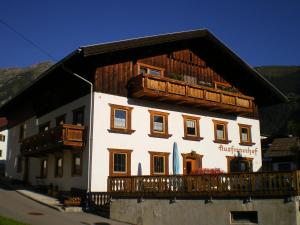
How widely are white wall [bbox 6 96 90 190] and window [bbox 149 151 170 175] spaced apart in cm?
438

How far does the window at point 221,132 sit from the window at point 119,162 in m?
7.80

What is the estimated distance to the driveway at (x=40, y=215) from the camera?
1802cm

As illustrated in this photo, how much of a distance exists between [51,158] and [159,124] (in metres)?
8.46

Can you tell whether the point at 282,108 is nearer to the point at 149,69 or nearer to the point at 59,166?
the point at 149,69

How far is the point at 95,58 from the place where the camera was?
24.9 metres

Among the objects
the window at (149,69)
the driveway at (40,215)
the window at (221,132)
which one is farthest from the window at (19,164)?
the window at (221,132)

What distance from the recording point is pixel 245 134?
31.9 metres

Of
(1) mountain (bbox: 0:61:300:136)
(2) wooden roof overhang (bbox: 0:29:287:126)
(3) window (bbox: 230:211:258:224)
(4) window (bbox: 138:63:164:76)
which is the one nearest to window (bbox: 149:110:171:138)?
(4) window (bbox: 138:63:164:76)

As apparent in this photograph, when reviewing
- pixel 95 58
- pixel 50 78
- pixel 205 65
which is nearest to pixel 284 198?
pixel 95 58

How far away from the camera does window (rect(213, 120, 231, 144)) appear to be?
97.3ft

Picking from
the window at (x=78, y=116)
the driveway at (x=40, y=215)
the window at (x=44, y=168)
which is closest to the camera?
the driveway at (x=40, y=215)

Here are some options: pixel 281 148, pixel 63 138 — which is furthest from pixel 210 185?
pixel 281 148

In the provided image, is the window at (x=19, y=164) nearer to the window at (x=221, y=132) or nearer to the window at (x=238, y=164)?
the window at (x=221, y=132)

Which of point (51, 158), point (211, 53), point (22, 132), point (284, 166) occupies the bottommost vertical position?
point (284, 166)
